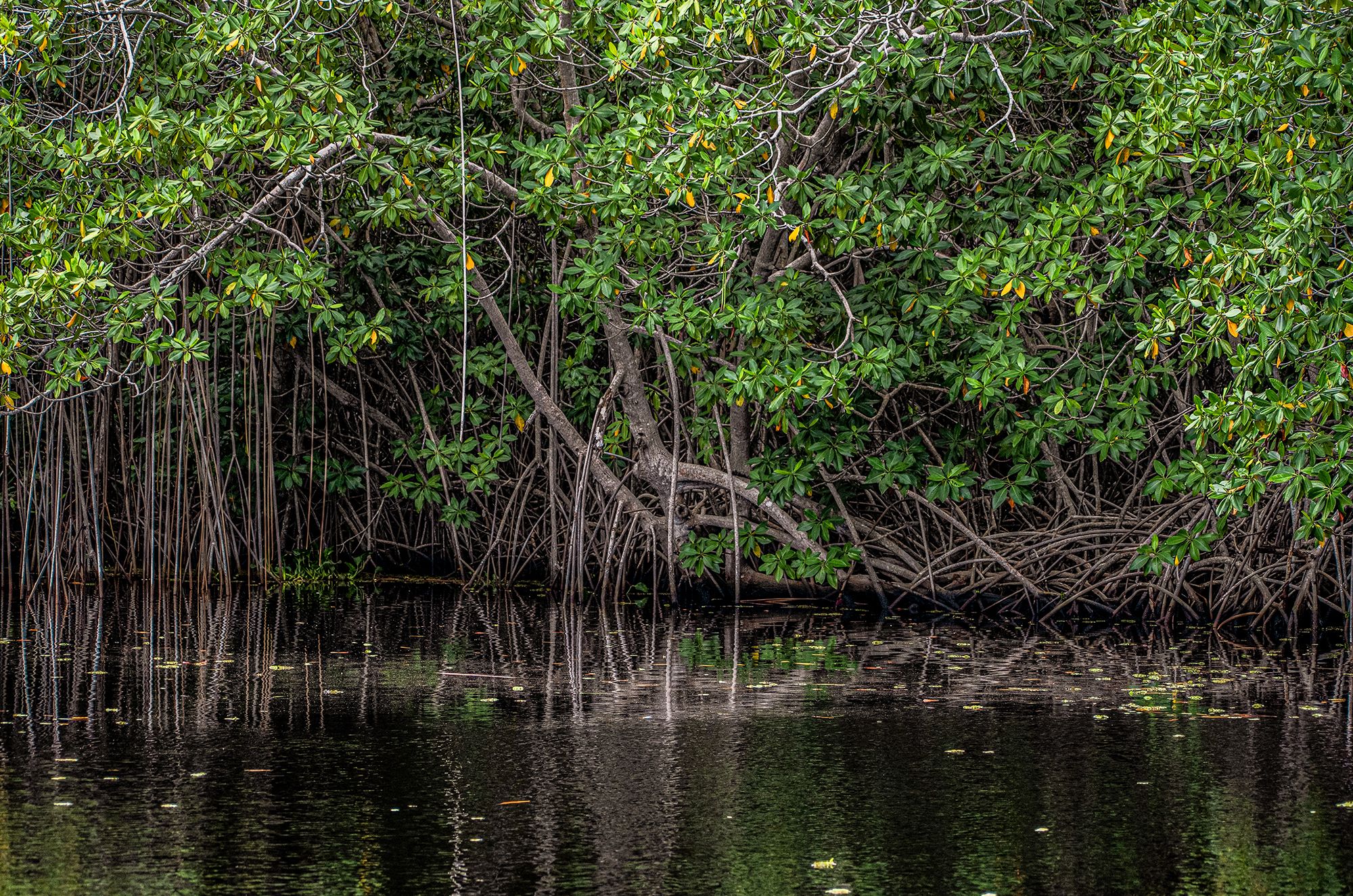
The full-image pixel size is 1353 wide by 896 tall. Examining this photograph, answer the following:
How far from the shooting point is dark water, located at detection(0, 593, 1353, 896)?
15.4 ft

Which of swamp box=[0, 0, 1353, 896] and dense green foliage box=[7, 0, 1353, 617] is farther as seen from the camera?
dense green foliage box=[7, 0, 1353, 617]

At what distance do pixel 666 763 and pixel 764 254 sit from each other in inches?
228

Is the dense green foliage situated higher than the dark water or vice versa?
the dense green foliage

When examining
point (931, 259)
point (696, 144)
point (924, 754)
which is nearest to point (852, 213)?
point (931, 259)

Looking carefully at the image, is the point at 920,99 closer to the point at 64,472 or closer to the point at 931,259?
the point at 931,259

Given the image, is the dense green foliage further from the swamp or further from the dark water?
the dark water

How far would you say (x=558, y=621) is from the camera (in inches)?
432

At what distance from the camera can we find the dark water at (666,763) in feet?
15.4

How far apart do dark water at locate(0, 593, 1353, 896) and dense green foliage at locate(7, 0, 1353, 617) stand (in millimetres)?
1462

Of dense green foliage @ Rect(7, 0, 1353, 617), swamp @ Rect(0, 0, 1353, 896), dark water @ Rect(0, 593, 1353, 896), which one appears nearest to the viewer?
dark water @ Rect(0, 593, 1353, 896)


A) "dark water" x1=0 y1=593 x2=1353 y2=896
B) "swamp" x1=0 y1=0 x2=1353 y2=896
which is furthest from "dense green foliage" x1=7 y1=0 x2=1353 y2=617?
"dark water" x1=0 y1=593 x2=1353 y2=896

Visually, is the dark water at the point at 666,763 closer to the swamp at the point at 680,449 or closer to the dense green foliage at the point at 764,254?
the swamp at the point at 680,449

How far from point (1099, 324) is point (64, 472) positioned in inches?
290

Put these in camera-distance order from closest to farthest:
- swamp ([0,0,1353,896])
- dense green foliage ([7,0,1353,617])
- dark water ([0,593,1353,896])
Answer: dark water ([0,593,1353,896]), swamp ([0,0,1353,896]), dense green foliage ([7,0,1353,617])
